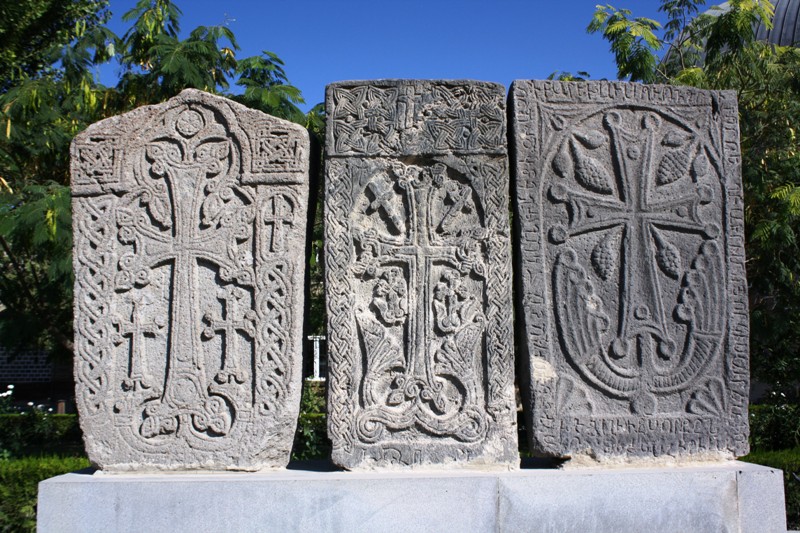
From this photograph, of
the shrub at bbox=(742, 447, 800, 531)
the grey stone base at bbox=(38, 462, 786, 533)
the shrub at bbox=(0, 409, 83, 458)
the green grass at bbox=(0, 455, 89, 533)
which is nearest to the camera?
the grey stone base at bbox=(38, 462, 786, 533)

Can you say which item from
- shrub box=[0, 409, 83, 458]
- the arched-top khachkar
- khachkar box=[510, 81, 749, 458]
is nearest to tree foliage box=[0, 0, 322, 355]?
shrub box=[0, 409, 83, 458]

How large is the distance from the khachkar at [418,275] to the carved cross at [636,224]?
40cm

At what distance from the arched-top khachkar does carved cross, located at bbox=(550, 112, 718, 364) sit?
4.25 feet

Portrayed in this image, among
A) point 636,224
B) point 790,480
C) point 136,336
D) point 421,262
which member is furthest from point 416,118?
point 790,480

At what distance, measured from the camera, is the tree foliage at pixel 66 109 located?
550 centimetres

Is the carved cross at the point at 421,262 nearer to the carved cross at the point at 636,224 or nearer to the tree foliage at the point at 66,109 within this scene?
the carved cross at the point at 636,224

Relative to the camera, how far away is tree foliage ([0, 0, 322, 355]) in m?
5.50

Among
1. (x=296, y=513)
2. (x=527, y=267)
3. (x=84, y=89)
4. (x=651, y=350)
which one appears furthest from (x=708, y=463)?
(x=84, y=89)

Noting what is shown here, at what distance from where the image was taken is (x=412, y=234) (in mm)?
3092

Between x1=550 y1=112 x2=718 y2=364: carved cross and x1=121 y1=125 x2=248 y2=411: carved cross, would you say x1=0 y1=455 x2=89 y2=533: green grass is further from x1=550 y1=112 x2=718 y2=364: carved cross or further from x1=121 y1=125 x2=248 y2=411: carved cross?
x1=550 y1=112 x2=718 y2=364: carved cross

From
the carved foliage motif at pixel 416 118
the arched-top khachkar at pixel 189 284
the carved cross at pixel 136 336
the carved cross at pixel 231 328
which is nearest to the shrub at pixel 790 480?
the carved foliage motif at pixel 416 118

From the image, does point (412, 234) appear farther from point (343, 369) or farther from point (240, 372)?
point (240, 372)

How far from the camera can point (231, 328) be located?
305 centimetres

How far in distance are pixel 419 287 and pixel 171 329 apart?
1.13 metres
